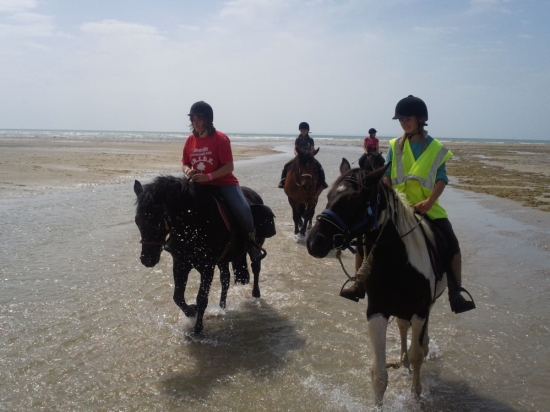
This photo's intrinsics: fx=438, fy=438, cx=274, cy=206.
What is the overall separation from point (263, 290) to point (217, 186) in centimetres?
201

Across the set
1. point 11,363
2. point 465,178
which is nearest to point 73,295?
point 11,363

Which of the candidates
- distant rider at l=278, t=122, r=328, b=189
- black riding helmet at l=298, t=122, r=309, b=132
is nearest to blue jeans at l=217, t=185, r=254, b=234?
distant rider at l=278, t=122, r=328, b=189

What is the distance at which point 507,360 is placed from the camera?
177 inches

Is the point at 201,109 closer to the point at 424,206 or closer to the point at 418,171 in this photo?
the point at 418,171

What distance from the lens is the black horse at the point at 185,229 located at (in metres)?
4.43

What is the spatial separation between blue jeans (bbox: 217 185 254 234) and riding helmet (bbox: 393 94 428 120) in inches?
85.8

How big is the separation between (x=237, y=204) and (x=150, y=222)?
1152 millimetres

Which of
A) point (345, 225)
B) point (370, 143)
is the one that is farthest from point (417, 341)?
point (370, 143)

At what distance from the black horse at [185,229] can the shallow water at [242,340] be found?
0.71 m

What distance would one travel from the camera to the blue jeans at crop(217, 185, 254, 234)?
17.1 feet

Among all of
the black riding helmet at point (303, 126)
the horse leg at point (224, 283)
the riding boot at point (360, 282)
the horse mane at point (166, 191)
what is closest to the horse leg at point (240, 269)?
the horse leg at point (224, 283)

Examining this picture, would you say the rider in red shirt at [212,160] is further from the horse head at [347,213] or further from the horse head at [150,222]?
the horse head at [347,213]

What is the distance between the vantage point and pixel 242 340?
4961 mm

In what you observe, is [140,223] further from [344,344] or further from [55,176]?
[55,176]
